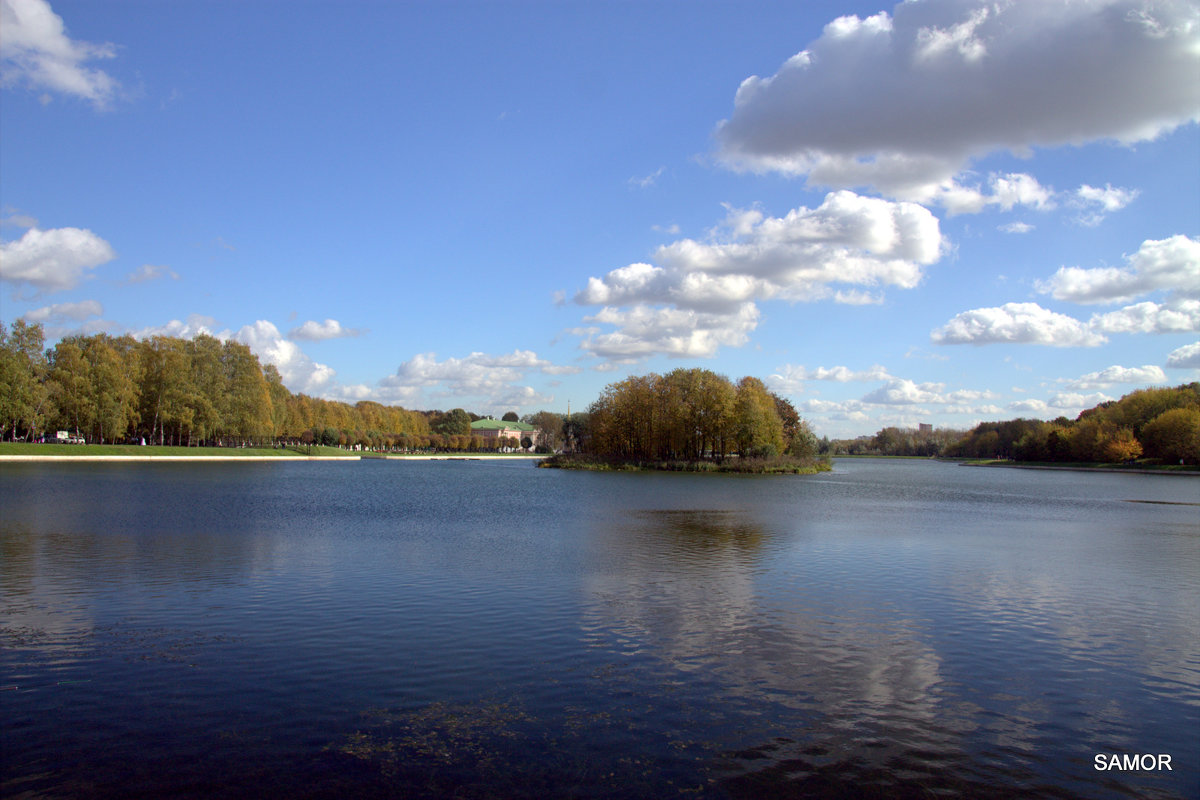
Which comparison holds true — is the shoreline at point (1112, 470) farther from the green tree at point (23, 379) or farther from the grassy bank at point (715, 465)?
the green tree at point (23, 379)

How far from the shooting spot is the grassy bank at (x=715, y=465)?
274 ft

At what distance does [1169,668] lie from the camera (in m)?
10.6

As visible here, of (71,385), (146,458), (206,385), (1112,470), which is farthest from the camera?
(1112,470)

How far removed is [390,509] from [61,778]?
26735mm

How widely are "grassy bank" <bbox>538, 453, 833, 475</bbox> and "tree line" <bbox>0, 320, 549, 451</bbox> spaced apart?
45.1 m

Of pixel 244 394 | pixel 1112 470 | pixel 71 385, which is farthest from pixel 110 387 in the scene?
pixel 1112 470

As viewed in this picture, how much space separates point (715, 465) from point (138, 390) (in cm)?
7021

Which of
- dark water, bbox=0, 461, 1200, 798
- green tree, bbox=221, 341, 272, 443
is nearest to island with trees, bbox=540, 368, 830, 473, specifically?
green tree, bbox=221, 341, 272, 443

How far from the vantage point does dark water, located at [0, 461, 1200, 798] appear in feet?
22.5

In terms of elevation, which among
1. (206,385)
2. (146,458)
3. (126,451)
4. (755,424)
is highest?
(206,385)

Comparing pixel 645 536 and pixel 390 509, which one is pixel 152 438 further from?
pixel 645 536

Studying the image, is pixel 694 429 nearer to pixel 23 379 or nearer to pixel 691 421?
pixel 691 421

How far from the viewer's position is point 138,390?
86.6m

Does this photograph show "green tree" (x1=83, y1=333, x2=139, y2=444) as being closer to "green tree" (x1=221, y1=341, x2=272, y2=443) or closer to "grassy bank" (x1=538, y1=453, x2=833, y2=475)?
"green tree" (x1=221, y1=341, x2=272, y2=443)
